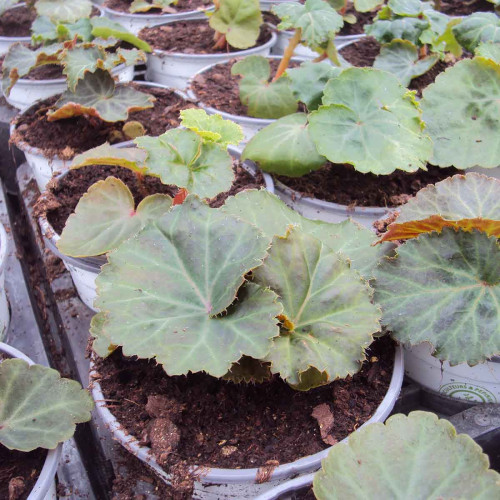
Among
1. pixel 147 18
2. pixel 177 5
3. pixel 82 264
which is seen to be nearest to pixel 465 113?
pixel 82 264

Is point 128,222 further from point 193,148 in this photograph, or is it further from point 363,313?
point 363,313

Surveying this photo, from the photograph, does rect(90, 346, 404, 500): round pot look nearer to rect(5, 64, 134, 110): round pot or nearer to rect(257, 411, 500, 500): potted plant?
rect(257, 411, 500, 500): potted plant

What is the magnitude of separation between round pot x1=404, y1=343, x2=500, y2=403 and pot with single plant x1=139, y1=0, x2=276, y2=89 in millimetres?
1558

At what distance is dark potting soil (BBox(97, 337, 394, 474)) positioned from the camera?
104 cm

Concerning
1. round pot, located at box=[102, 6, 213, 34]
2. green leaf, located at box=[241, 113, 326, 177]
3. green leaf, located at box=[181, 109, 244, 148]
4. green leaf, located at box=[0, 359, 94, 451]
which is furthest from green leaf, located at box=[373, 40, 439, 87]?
green leaf, located at box=[0, 359, 94, 451]

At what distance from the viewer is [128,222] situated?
1384mm

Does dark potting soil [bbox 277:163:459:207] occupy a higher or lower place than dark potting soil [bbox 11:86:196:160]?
lower

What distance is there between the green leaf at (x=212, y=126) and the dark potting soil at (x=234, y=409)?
1.97ft

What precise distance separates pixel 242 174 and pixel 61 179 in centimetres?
55

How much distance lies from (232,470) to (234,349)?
0.22m

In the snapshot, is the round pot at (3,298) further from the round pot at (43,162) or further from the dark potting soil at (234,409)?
the dark potting soil at (234,409)

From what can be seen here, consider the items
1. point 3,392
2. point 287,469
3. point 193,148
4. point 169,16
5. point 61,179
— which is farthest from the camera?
point 169,16

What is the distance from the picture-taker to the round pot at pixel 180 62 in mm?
2400

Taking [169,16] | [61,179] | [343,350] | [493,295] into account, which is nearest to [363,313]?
[343,350]
